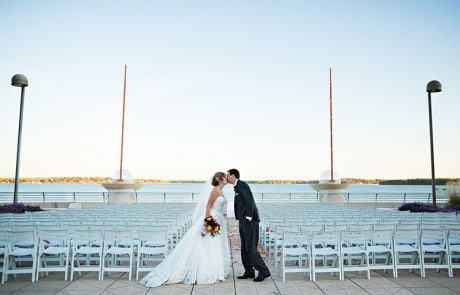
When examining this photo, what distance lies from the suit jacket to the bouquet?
1.44 ft

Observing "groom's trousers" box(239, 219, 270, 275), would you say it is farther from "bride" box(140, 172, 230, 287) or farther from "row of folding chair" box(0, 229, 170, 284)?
"row of folding chair" box(0, 229, 170, 284)

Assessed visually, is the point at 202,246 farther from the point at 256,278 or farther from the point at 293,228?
the point at 293,228

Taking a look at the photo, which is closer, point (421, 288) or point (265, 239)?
point (421, 288)

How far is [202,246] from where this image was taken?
7066 millimetres

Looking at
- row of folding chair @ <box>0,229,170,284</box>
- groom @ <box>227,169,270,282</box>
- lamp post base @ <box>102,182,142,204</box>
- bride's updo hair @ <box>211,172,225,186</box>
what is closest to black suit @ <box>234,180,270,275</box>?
groom @ <box>227,169,270,282</box>

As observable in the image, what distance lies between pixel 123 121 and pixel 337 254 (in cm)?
2095

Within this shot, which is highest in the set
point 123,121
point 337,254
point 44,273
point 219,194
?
point 123,121

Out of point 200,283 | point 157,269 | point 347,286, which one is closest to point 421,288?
point 347,286

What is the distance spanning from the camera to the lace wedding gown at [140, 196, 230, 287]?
22.1ft

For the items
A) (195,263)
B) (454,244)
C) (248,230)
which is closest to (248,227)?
(248,230)

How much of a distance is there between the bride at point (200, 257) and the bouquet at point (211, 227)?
0.17 feet

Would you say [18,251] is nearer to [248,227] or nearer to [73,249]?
[73,249]

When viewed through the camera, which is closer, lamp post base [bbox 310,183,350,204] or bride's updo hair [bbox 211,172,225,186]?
bride's updo hair [bbox 211,172,225,186]

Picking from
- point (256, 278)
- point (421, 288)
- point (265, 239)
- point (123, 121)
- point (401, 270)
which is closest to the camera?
point (421, 288)
